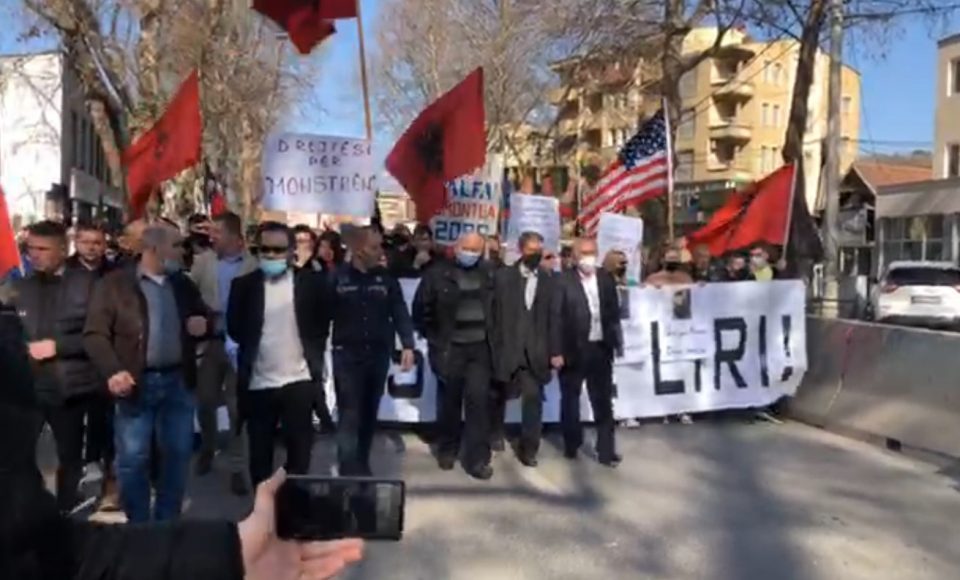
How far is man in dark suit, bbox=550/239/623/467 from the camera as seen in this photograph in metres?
9.62

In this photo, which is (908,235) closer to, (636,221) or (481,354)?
(636,221)

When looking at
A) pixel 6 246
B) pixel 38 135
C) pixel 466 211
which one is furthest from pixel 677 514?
pixel 38 135

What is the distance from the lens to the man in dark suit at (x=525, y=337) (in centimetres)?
945

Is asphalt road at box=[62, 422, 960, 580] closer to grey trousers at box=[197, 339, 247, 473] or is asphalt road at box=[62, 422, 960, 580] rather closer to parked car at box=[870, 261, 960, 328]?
grey trousers at box=[197, 339, 247, 473]

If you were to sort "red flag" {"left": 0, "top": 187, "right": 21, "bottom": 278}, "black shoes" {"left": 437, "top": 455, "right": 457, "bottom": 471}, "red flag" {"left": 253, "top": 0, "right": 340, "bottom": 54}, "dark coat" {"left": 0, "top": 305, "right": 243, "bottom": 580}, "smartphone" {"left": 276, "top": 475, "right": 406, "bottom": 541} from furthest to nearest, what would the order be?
"red flag" {"left": 253, "top": 0, "right": 340, "bottom": 54} < "black shoes" {"left": 437, "top": 455, "right": 457, "bottom": 471} < "red flag" {"left": 0, "top": 187, "right": 21, "bottom": 278} < "smartphone" {"left": 276, "top": 475, "right": 406, "bottom": 541} < "dark coat" {"left": 0, "top": 305, "right": 243, "bottom": 580}

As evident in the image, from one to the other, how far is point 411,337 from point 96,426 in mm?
2218

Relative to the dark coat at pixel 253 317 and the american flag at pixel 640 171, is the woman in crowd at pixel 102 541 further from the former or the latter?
the american flag at pixel 640 171

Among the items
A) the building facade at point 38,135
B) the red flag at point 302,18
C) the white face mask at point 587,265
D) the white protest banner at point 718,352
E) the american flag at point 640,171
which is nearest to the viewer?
the white face mask at point 587,265

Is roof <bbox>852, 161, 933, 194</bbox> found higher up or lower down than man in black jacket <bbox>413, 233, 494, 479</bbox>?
higher up

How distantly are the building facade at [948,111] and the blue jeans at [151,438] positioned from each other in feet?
153

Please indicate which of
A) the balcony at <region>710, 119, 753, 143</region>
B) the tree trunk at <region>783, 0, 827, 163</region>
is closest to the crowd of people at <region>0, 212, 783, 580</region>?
the tree trunk at <region>783, 0, 827, 163</region>

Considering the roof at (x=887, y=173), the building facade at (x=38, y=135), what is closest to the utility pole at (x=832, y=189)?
the building facade at (x=38, y=135)

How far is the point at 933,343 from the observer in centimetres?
1002

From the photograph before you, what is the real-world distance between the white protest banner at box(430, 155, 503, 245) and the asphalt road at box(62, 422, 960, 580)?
2.37 meters
